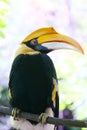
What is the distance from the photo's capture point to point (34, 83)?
5.95 ft

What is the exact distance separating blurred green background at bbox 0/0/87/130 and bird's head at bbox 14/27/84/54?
0.11 feet

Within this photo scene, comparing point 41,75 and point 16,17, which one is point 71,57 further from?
point 16,17

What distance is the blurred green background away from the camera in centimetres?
189

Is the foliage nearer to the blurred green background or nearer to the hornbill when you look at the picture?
the blurred green background

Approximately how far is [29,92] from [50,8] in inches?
16.7

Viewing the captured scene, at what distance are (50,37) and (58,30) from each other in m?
0.10

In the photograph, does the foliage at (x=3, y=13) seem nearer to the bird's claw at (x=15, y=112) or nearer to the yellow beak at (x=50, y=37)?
the yellow beak at (x=50, y=37)

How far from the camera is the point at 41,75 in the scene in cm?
182

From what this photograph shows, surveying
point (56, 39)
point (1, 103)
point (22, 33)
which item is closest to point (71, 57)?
A: point (56, 39)

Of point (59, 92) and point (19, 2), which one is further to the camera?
point (19, 2)

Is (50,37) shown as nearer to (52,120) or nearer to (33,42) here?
(33,42)

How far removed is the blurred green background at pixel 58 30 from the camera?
74.4 inches

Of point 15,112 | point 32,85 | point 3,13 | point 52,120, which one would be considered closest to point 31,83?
point 32,85

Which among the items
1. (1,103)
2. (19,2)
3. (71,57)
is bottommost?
(1,103)
